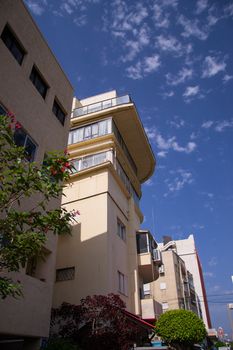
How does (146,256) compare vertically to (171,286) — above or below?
below

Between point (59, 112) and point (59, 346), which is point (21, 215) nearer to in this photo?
point (59, 346)

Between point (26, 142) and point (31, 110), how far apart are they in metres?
1.57

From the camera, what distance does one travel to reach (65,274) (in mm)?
17891

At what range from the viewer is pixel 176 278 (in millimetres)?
52906

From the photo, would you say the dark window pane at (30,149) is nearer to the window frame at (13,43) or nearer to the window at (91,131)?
the window frame at (13,43)

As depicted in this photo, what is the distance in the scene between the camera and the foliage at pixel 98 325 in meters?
12.6

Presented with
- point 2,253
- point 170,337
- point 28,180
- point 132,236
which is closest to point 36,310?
point 2,253

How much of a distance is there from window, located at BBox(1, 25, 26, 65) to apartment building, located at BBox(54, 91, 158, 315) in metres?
8.95

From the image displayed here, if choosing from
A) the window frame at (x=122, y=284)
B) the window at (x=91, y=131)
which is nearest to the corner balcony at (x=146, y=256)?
the window frame at (x=122, y=284)

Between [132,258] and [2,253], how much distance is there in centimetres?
1652

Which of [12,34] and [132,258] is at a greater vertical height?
[12,34]

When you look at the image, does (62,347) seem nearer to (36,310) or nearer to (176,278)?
(36,310)

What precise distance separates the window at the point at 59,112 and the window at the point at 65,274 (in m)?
8.34

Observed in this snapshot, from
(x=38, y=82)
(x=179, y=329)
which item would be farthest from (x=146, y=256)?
(x=38, y=82)
